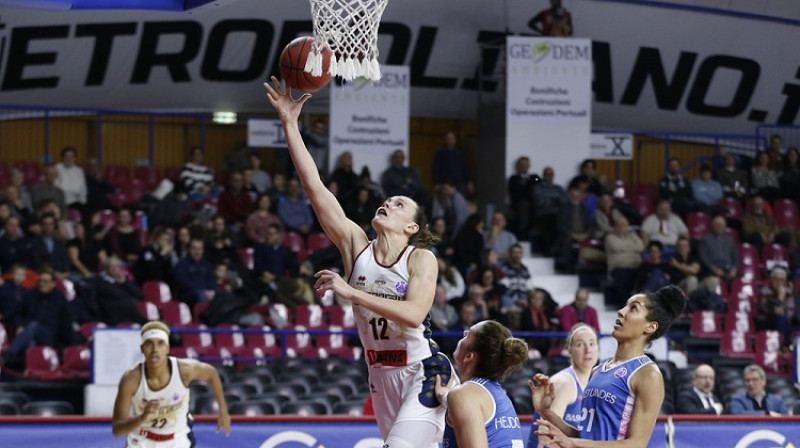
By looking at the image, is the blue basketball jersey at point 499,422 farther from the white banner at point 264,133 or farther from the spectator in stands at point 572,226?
the white banner at point 264,133

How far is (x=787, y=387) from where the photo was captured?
13.2 meters

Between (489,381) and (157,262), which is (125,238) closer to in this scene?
(157,262)

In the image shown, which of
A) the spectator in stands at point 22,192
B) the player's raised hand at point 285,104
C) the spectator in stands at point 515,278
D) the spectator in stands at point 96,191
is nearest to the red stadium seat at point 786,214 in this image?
the spectator in stands at point 515,278

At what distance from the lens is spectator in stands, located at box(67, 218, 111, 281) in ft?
46.8

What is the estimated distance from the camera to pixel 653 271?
1585 centimetres

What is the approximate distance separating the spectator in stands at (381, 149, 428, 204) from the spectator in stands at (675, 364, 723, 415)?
611 centimetres

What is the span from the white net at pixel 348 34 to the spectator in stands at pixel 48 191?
9.56 meters

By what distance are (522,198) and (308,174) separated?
11890mm

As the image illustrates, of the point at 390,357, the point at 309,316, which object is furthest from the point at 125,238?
the point at 390,357

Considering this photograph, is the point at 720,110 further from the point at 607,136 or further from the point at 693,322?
the point at 693,322

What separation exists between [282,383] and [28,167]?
7360mm

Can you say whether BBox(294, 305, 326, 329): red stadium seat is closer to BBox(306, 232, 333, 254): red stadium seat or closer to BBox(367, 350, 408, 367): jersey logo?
BBox(306, 232, 333, 254): red stadium seat

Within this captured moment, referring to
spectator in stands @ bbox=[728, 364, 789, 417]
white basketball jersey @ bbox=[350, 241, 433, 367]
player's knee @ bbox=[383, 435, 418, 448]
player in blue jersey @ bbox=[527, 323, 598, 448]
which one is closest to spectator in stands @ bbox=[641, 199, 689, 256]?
spectator in stands @ bbox=[728, 364, 789, 417]

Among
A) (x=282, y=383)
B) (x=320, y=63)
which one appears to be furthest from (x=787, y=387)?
(x=320, y=63)
